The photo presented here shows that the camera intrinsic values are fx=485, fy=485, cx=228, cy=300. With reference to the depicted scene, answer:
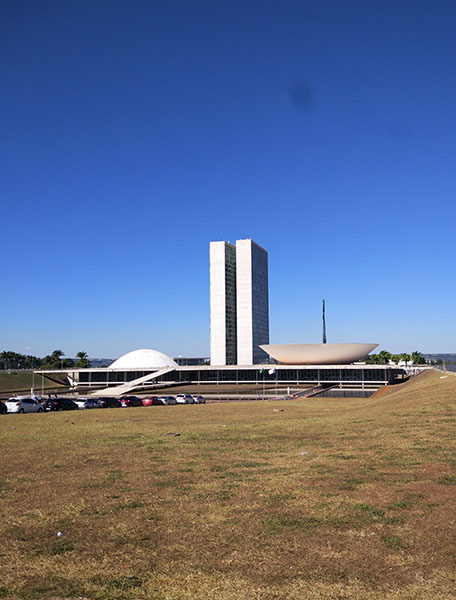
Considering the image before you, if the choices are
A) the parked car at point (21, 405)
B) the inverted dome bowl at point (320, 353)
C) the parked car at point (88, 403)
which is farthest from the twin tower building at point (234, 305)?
the parked car at point (21, 405)

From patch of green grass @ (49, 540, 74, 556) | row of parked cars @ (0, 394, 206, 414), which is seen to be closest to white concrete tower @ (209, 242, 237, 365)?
row of parked cars @ (0, 394, 206, 414)

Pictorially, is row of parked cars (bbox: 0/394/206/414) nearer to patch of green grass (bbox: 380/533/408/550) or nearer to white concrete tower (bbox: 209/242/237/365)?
patch of green grass (bbox: 380/533/408/550)

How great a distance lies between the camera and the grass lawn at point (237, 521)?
7.53 metres

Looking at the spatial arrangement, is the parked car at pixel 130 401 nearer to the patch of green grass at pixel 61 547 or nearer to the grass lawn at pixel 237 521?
the grass lawn at pixel 237 521

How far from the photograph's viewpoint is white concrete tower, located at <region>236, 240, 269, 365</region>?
559 ft

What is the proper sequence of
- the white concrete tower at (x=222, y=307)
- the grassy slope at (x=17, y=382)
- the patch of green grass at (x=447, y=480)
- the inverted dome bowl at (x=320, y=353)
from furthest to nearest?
the white concrete tower at (x=222, y=307)
the inverted dome bowl at (x=320, y=353)
the grassy slope at (x=17, y=382)
the patch of green grass at (x=447, y=480)

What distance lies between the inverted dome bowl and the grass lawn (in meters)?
86.7

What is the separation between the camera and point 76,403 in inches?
1987

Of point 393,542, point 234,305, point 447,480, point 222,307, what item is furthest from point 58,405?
point 234,305

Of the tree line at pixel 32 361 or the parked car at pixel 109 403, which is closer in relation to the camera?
the parked car at pixel 109 403

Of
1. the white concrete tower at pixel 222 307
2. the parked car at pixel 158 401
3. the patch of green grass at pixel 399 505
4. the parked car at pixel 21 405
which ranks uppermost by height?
the white concrete tower at pixel 222 307

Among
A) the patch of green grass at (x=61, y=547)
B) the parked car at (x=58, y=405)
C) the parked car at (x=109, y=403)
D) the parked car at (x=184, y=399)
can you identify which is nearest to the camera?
the patch of green grass at (x=61, y=547)

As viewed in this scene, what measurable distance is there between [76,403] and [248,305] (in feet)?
406

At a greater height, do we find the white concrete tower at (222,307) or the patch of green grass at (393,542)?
the white concrete tower at (222,307)
